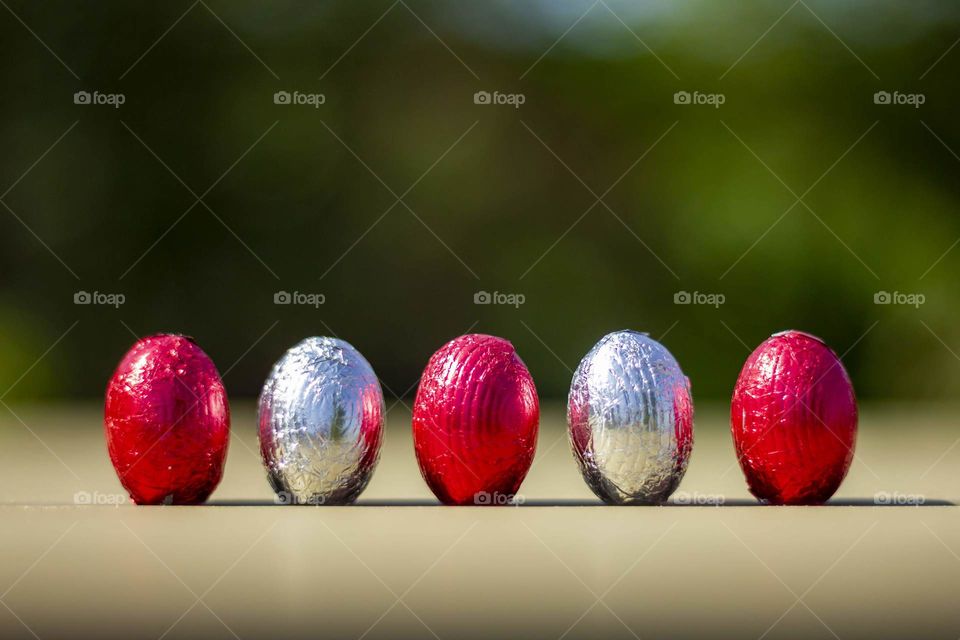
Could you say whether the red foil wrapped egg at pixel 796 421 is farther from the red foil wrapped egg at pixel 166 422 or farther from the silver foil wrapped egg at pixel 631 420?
the red foil wrapped egg at pixel 166 422

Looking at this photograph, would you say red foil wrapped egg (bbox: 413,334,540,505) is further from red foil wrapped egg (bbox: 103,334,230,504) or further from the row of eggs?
red foil wrapped egg (bbox: 103,334,230,504)

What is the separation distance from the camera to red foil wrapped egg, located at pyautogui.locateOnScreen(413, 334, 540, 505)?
4.70 metres

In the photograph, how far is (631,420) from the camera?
469cm

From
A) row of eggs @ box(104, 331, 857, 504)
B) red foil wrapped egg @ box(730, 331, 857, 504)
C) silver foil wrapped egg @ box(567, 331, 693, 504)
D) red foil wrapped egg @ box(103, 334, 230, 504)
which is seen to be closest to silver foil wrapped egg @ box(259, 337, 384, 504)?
row of eggs @ box(104, 331, 857, 504)

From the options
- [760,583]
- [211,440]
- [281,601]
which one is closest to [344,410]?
[211,440]

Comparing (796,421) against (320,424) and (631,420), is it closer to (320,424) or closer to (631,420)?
(631,420)

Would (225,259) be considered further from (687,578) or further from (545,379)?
(687,578)

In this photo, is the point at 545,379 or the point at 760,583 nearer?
the point at 760,583

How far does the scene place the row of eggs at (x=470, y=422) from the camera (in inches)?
185

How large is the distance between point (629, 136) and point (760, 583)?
9.24 meters

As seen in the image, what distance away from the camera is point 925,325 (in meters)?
11.5

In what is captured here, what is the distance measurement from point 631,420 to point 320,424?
46.6 inches

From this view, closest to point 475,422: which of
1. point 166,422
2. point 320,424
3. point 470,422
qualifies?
point 470,422

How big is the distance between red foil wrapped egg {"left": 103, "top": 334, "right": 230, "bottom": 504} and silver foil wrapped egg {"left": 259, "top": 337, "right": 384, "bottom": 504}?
0.69 feet
